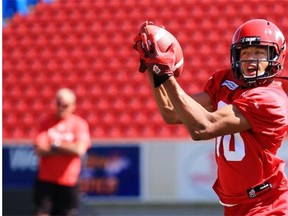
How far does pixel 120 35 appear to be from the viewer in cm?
1117

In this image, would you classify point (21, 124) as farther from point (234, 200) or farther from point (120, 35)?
point (234, 200)

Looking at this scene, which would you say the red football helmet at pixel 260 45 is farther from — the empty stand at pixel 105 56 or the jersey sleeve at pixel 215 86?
the empty stand at pixel 105 56

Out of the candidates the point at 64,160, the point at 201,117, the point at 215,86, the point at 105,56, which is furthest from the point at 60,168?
the point at 201,117

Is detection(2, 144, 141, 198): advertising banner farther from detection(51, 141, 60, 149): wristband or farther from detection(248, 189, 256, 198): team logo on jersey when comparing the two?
detection(248, 189, 256, 198): team logo on jersey

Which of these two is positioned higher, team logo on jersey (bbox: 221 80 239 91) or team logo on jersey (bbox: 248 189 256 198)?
team logo on jersey (bbox: 221 80 239 91)

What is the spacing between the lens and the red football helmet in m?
3.42

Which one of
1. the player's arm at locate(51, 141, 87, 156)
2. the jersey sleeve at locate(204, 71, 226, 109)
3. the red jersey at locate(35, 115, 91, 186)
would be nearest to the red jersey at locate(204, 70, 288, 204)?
the jersey sleeve at locate(204, 71, 226, 109)

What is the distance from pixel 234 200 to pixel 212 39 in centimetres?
757

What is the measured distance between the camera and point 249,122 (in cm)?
336

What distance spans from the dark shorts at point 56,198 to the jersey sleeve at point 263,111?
4.33 m

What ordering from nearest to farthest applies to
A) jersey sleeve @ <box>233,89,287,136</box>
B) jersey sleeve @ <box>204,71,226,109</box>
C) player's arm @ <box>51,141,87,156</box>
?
jersey sleeve @ <box>233,89,287,136</box> < jersey sleeve @ <box>204,71,226,109</box> < player's arm @ <box>51,141,87,156</box>

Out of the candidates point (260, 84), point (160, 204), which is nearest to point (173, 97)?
point (260, 84)

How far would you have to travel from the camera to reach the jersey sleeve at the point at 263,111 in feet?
11.0

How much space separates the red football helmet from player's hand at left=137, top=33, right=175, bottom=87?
0.33 metres
